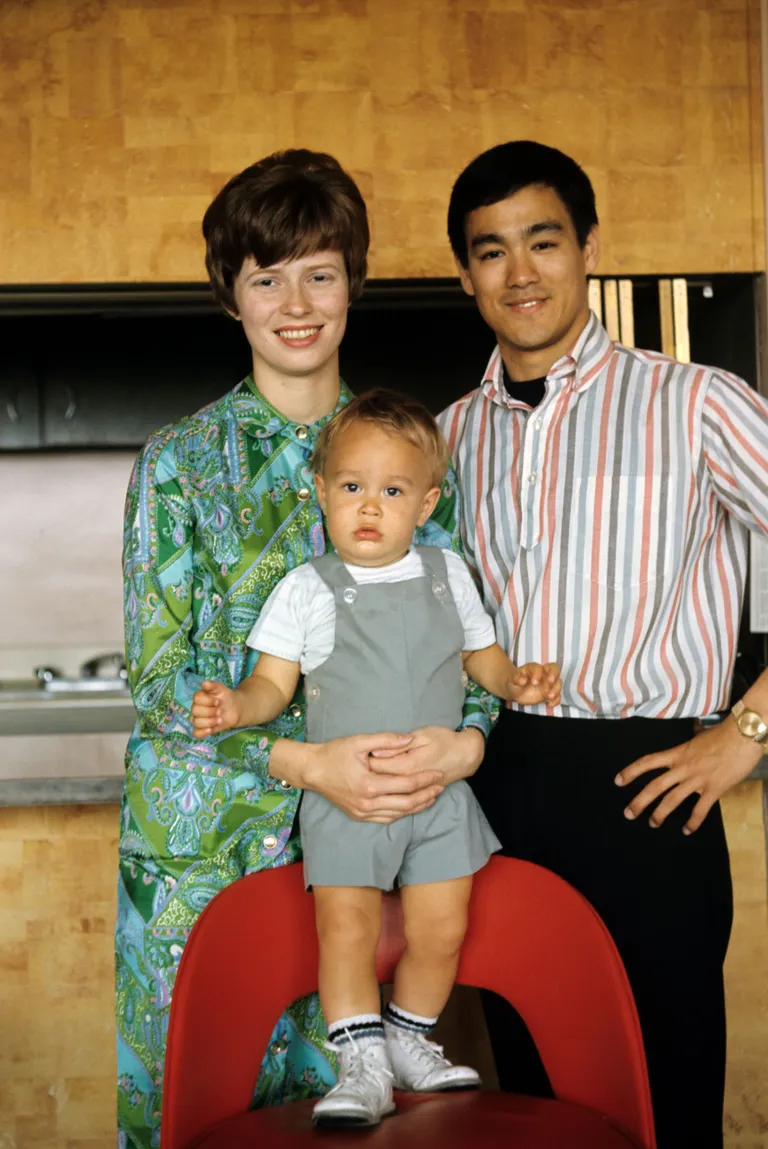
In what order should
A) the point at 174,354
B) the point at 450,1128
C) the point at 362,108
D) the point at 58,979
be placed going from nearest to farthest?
the point at 450,1128, the point at 58,979, the point at 362,108, the point at 174,354

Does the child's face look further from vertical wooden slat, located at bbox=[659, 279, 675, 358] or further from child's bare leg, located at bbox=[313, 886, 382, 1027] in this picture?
vertical wooden slat, located at bbox=[659, 279, 675, 358]

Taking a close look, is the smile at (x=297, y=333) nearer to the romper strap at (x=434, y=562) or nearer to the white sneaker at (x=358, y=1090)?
the romper strap at (x=434, y=562)

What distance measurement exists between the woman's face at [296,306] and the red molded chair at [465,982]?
0.72m

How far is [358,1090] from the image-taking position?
152 cm

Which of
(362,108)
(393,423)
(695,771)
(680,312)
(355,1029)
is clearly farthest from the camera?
(680,312)

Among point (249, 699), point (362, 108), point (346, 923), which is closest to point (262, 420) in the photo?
point (249, 699)

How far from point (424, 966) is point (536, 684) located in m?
0.40

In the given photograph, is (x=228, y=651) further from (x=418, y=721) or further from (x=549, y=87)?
(x=549, y=87)

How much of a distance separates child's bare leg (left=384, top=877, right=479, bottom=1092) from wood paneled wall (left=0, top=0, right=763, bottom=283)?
6.29 feet

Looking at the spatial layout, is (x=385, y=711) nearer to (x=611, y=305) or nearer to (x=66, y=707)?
(x=611, y=305)

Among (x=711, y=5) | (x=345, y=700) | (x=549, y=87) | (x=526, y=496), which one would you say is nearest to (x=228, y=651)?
(x=345, y=700)

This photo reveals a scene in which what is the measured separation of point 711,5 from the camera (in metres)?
3.17

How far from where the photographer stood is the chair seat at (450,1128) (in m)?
1.45

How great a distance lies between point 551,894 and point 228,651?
1.80 ft
